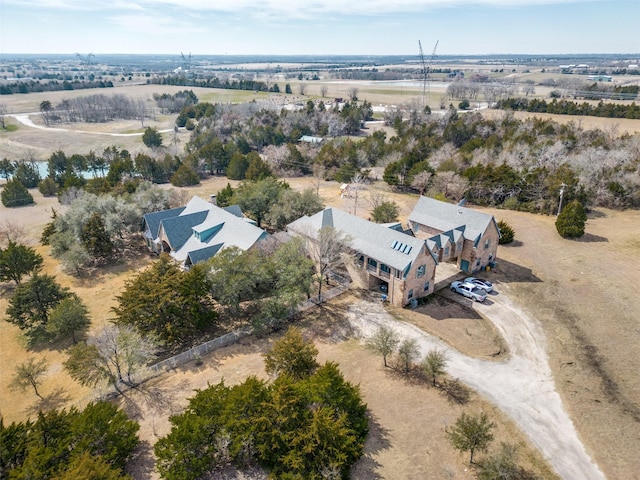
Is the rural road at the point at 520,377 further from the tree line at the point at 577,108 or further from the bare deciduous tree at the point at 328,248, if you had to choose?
the tree line at the point at 577,108

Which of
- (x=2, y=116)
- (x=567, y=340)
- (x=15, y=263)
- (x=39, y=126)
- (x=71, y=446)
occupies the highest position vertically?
(x=2, y=116)

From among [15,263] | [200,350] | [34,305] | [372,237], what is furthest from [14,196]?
[372,237]

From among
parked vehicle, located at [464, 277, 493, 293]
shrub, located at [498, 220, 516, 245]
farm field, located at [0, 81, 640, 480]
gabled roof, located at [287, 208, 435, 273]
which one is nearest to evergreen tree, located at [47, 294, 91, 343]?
farm field, located at [0, 81, 640, 480]

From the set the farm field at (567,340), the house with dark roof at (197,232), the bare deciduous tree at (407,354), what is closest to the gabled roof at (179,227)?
the house with dark roof at (197,232)

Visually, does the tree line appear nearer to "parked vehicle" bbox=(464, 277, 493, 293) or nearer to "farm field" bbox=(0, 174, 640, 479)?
"farm field" bbox=(0, 174, 640, 479)

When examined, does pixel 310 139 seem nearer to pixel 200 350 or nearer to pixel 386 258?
pixel 386 258
